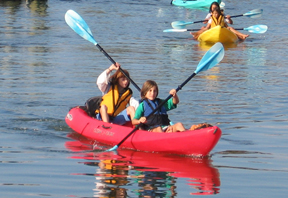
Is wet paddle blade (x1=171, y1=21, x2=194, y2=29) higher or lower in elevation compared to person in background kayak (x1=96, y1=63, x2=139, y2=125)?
lower

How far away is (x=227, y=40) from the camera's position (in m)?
17.7

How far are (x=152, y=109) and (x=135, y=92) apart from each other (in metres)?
3.56

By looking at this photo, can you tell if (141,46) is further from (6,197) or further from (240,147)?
(6,197)

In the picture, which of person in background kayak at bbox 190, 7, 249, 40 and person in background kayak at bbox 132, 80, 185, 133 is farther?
person in background kayak at bbox 190, 7, 249, 40

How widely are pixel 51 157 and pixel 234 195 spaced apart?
7.03ft

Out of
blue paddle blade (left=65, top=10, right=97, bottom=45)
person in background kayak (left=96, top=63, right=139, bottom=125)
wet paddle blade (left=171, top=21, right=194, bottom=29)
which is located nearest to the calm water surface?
wet paddle blade (left=171, top=21, right=194, bottom=29)

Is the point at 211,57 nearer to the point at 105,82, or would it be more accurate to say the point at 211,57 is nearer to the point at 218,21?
the point at 105,82

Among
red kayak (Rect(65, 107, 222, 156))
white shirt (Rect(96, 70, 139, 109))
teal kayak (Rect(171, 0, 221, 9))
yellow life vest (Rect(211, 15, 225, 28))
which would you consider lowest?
teal kayak (Rect(171, 0, 221, 9))

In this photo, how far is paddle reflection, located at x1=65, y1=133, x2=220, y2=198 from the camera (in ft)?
17.6

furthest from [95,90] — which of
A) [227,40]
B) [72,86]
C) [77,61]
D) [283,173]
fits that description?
[227,40]

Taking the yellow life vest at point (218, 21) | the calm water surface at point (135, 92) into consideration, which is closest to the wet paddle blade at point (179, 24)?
the calm water surface at point (135, 92)

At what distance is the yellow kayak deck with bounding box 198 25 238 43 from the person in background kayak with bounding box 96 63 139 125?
986 cm

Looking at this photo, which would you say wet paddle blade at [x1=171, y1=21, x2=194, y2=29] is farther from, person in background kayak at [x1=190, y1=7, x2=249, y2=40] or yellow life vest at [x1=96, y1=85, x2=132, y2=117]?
yellow life vest at [x1=96, y1=85, x2=132, y2=117]

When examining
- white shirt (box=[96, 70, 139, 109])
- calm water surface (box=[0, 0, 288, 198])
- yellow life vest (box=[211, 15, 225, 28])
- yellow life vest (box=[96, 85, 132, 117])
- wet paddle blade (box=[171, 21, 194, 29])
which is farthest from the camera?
wet paddle blade (box=[171, 21, 194, 29])
